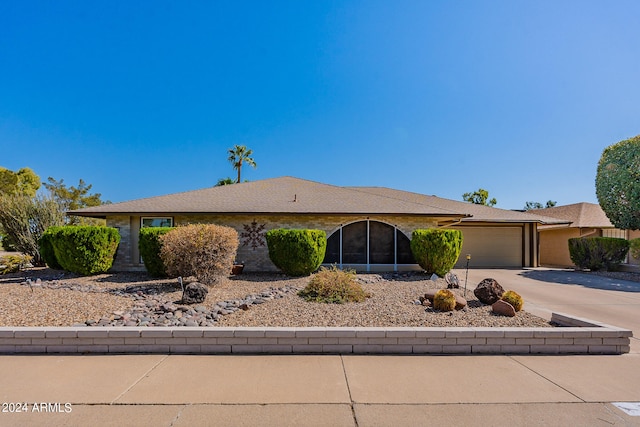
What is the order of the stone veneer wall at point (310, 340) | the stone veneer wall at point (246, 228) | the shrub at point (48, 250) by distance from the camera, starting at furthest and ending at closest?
1. the stone veneer wall at point (246, 228)
2. the shrub at point (48, 250)
3. the stone veneer wall at point (310, 340)

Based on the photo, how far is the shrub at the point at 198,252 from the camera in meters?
8.53

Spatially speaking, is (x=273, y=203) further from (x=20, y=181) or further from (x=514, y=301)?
(x=20, y=181)

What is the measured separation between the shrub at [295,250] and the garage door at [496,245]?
11.3 meters

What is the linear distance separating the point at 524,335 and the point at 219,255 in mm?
7008

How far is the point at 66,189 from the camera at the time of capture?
92.3ft

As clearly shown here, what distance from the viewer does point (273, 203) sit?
43.9 ft

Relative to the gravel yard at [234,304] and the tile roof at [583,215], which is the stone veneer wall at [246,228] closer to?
the gravel yard at [234,304]

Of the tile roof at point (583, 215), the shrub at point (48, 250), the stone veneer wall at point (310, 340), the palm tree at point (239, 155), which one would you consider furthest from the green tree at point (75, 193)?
the tile roof at point (583, 215)

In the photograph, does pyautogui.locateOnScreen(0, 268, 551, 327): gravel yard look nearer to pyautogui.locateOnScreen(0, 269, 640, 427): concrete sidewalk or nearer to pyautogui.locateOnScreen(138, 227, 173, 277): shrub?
pyautogui.locateOnScreen(138, 227, 173, 277): shrub

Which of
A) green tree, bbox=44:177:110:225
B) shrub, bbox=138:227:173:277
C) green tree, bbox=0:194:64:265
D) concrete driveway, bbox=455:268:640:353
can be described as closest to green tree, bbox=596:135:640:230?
concrete driveway, bbox=455:268:640:353

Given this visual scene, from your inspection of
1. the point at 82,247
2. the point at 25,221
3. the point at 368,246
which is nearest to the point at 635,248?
the point at 368,246

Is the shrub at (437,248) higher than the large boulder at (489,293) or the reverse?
higher

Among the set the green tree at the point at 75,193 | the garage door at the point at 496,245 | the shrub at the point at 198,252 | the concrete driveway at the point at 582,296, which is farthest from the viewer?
the green tree at the point at 75,193

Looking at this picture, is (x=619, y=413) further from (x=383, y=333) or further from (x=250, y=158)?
(x=250, y=158)
